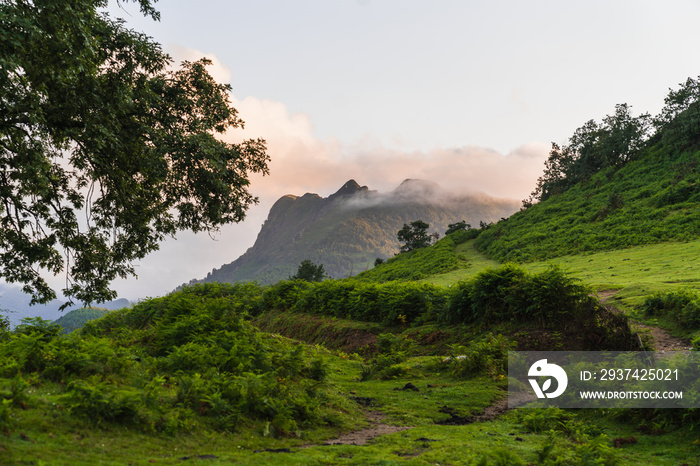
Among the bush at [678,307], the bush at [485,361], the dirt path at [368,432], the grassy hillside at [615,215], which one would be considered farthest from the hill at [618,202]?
the dirt path at [368,432]

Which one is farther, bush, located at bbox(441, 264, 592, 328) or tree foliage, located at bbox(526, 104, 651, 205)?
tree foliage, located at bbox(526, 104, 651, 205)

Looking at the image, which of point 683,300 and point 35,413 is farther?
point 683,300

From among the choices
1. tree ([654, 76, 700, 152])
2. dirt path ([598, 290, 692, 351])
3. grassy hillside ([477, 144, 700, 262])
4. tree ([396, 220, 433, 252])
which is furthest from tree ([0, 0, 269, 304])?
tree ([396, 220, 433, 252])

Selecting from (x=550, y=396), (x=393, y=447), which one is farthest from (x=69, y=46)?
(x=550, y=396)

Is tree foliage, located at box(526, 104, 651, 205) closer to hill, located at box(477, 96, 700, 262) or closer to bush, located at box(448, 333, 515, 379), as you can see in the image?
hill, located at box(477, 96, 700, 262)

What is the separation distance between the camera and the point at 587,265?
3006cm

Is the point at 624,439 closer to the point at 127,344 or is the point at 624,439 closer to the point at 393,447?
the point at 393,447

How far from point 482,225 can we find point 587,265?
36417 mm

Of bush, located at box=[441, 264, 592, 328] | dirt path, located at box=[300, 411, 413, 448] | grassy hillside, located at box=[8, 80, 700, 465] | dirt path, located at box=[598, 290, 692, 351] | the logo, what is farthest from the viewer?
bush, located at box=[441, 264, 592, 328]

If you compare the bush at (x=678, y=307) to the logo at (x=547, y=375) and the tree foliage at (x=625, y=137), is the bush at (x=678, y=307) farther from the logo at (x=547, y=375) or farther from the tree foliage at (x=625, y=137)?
the tree foliage at (x=625, y=137)

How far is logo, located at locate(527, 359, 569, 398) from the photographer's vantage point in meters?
10.6

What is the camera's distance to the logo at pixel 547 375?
10.6 m

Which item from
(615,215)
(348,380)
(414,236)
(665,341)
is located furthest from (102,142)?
(414,236)

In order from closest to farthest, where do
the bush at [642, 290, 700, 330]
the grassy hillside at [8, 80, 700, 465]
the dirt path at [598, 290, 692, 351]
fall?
1. the grassy hillside at [8, 80, 700, 465]
2. the dirt path at [598, 290, 692, 351]
3. the bush at [642, 290, 700, 330]
